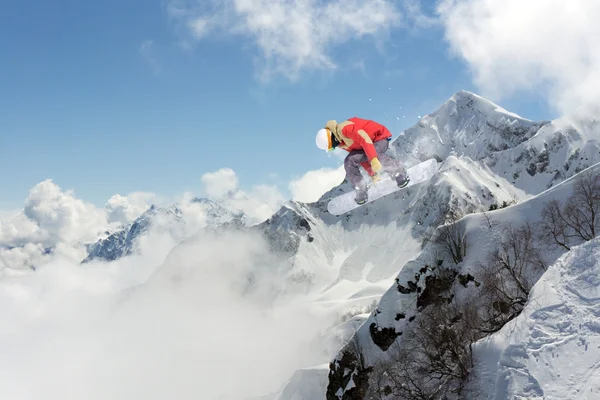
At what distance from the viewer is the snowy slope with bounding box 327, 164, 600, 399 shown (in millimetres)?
36938

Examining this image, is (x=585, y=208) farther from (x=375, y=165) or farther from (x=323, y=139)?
(x=323, y=139)

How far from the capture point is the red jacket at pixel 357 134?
43.3 feet

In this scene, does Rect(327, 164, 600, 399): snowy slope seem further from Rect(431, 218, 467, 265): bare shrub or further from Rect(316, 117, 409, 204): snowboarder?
Rect(316, 117, 409, 204): snowboarder

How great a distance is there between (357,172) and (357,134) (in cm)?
341

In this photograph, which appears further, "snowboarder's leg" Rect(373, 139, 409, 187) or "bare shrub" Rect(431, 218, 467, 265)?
"bare shrub" Rect(431, 218, 467, 265)

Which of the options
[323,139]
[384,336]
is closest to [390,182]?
[323,139]

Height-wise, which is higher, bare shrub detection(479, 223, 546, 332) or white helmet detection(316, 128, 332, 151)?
white helmet detection(316, 128, 332, 151)

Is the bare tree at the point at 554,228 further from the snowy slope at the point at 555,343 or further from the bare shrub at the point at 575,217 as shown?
the snowy slope at the point at 555,343

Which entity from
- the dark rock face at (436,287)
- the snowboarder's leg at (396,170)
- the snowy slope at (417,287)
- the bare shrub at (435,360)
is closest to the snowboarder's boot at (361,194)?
the snowboarder's leg at (396,170)

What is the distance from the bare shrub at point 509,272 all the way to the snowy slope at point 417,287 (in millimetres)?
1254

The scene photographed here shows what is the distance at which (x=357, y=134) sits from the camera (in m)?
13.2

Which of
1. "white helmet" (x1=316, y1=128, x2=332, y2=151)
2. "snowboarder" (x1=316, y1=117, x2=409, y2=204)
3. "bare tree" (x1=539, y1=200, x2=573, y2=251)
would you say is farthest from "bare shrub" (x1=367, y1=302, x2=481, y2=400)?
"white helmet" (x1=316, y1=128, x2=332, y2=151)

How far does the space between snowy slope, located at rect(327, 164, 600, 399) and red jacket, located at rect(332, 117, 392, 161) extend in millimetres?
26861

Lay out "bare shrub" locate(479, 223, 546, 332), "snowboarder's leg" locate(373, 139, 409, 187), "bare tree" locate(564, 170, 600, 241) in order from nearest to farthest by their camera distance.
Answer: "snowboarder's leg" locate(373, 139, 409, 187), "bare shrub" locate(479, 223, 546, 332), "bare tree" locate(564, 170, 600, 241)
